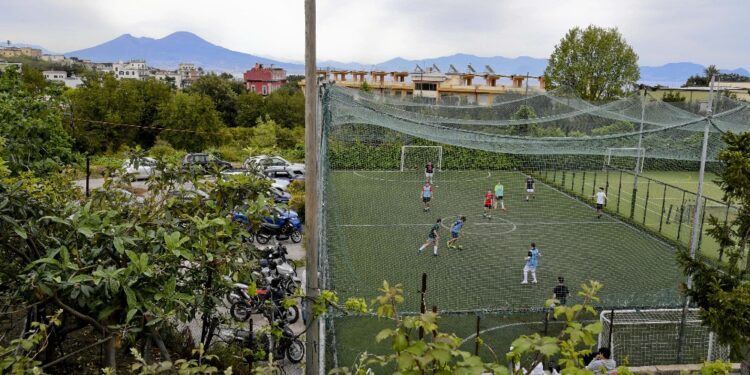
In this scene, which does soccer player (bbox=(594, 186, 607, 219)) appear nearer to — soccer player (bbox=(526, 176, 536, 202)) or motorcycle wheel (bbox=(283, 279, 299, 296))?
soccer player (bbox=(526, 176, 536, 202))

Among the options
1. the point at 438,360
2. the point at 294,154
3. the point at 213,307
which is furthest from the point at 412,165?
the point at 438,360

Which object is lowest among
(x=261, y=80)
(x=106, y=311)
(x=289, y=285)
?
(x=289, y=285)

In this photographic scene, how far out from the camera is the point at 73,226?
3.06 metres

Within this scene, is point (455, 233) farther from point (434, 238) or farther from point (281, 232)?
point (281, 232)

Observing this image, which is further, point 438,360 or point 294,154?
point 294,154

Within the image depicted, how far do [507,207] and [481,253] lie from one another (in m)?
3.83

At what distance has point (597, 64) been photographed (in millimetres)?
28219

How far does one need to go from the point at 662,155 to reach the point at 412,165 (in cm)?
801

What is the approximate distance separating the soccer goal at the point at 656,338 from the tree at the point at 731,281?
59.8 inches

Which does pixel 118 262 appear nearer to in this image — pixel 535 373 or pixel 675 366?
pixel 535 373


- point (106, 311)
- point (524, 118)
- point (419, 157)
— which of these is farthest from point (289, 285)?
point (524, 118)

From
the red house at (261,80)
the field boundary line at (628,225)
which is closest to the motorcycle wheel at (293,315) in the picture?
the field boundary line at (628,225)

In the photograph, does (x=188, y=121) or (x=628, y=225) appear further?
(x=188, y=121)

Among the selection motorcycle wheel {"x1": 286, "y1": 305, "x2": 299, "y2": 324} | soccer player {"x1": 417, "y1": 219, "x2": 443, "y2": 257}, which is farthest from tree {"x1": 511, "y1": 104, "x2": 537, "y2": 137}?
motorcycle wheel {"x1": 286, "y1": 305, "x2": 299, "y2": 324}
